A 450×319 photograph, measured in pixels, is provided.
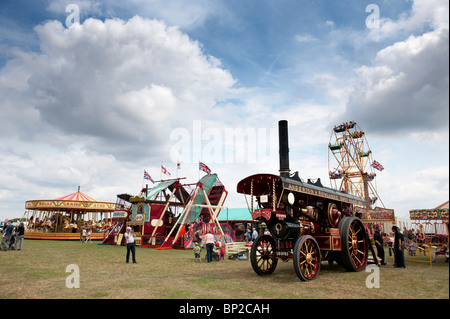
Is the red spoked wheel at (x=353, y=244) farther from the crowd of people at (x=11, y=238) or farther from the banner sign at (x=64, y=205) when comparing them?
the banner sign at (x=64, y=205)

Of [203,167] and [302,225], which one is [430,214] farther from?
[203,167]

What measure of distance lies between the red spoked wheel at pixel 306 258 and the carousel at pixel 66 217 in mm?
27445

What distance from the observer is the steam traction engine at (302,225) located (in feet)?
25.6

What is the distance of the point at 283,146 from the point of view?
1075 centimetres

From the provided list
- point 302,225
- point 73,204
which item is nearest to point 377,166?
point 302,225

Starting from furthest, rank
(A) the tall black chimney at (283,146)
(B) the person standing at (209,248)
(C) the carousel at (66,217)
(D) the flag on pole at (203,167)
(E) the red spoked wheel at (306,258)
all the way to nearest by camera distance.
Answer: (C) the carousel at (66,217) → (D) the flag on pole at (203,167) → (B) the person standing at (209,248) → (A) the tall black chimney at (283,146) → (E) the red spoked wheel at (306,258)

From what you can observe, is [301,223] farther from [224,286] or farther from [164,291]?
[164,291]

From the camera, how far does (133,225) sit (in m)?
23.5

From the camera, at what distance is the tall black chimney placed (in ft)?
34.6

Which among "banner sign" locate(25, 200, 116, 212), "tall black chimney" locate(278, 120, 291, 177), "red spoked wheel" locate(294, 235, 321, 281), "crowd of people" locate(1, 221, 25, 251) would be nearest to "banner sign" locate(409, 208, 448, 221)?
"red spoked wheel" locate(294, 235, 321, 281)

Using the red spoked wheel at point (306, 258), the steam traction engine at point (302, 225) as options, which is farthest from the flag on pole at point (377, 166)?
the red spoked wheel at point (306, 258)

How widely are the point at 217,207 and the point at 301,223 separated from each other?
14.0 meters

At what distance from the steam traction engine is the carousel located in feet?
87.1

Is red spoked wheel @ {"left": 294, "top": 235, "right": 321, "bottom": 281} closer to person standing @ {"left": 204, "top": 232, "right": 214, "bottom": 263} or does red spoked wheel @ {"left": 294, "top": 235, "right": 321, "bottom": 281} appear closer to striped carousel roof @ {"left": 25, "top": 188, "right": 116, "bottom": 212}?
person standing @ {"left": 204, "top": 232, "right": 214, "bottom": 263}
